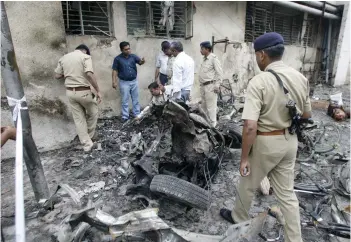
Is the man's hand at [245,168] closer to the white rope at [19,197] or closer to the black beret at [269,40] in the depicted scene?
the black beret at [269,40]

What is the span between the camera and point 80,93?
455cm

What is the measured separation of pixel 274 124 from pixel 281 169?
47 centimetres

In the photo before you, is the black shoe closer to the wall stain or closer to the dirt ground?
the dirt ground

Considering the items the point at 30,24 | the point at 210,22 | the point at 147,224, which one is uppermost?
the point at 210,22

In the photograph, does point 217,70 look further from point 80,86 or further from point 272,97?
point 272,97

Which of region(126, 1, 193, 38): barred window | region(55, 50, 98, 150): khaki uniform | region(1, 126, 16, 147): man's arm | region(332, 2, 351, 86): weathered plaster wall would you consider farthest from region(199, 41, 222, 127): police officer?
region(332, 2, 351, 86): weathered plaster wall

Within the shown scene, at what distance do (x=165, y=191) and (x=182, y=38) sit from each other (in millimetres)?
5869

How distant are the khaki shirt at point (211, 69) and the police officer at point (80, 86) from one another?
8.06ft

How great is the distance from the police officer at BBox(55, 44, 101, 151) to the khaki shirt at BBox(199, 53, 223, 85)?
246 cm

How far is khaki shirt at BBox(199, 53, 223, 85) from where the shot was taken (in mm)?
5473

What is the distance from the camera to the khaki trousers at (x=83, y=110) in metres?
4.57

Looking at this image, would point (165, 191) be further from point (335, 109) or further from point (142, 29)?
point (335, 109)

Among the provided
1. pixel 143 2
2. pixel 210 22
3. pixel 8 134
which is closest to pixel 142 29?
pixel 143 2

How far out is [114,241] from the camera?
2062 millimetres
